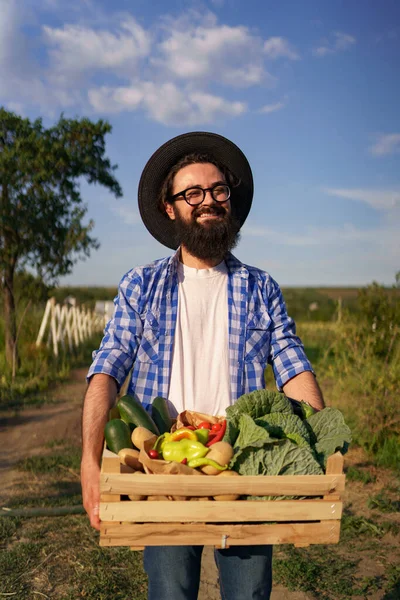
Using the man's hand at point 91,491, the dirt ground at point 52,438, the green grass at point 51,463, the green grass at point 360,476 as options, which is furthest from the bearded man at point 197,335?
the green grass at point 51,463

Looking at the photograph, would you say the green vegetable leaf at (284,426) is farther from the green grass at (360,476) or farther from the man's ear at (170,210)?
the green grass at (360,476)

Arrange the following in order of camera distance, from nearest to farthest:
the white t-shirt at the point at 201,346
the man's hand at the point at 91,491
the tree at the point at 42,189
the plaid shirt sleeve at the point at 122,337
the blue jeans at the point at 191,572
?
1. the man's hand at the point at 91,491
2. the blue jeans at the point at 191,572
3. the plaid shirt sleeve at the point at 122,337
4. the white t-shirt at the point at 201,346
5. the tree at the point at 42,189

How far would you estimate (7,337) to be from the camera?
1130 cm

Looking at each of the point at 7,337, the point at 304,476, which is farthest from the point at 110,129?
the point at 304,476

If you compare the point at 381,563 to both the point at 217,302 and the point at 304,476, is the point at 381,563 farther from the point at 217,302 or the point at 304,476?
the point at 304,476

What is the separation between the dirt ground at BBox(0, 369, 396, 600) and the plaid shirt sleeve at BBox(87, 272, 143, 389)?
2.07 metres

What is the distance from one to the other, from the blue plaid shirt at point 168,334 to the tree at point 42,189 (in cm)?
911

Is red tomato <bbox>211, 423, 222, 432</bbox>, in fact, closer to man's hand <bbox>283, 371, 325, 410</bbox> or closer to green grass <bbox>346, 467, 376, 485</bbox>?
man's hand <bbox>283, 371, 325, 410</bbox>

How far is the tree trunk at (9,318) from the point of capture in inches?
446

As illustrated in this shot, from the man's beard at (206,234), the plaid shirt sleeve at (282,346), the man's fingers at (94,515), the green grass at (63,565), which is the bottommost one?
the green grass at (63,565)

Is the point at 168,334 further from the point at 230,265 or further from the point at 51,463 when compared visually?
the point at 51,463

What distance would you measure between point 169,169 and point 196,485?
178cm

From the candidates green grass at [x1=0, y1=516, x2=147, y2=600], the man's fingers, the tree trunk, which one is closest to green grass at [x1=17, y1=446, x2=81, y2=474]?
green grass at [x1=0, y1=516, x2=147, y2=600]

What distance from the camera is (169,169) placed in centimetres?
305
